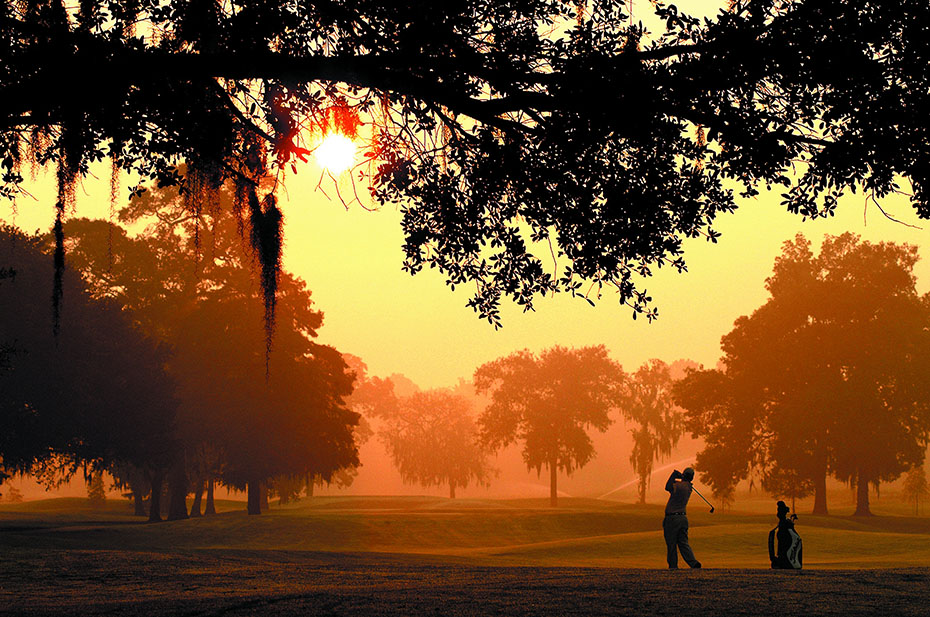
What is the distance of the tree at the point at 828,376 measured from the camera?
55.2m

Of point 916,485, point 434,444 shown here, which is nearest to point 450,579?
point 916,485

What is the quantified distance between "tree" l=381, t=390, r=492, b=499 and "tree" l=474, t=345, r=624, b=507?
19.4 metres

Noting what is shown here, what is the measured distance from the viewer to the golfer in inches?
719

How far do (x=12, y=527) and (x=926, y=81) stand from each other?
4028cm

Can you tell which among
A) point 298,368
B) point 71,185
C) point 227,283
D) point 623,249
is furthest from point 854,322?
point 71,185

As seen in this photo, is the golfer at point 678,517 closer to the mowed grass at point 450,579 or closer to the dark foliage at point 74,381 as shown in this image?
the mowed grass at point 450,579

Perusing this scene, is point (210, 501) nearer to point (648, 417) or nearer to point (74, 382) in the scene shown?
point (74, 382)

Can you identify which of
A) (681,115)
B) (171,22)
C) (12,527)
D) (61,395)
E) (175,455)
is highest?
(171,22)

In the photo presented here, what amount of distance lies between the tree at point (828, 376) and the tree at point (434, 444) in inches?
1692

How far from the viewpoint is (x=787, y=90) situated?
10.5 m

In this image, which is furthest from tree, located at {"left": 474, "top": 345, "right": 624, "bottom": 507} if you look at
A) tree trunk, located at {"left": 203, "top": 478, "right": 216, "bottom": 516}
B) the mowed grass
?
the mowed grass

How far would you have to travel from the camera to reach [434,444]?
99.0 metres

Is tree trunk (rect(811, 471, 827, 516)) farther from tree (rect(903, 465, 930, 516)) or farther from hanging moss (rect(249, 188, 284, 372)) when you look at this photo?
hanging moss (rect(249, 188, 284, 372))

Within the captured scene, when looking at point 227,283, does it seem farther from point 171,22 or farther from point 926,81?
point 926,81
